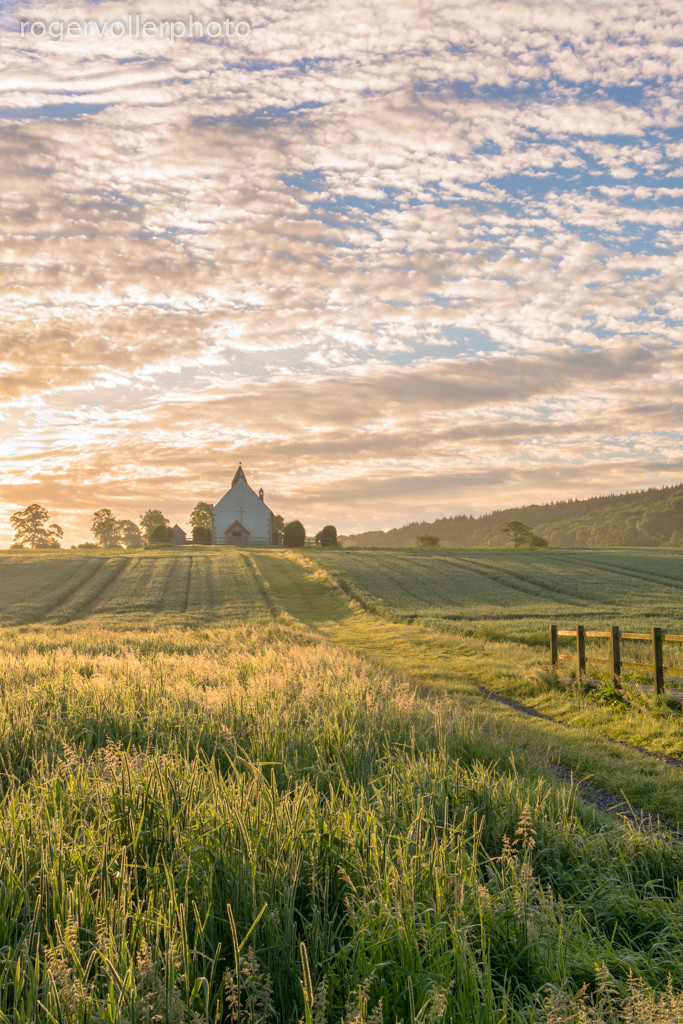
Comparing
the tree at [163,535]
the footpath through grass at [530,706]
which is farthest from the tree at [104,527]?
the footpath through grass at [530,706]

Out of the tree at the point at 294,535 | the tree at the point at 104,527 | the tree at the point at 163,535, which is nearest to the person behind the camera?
the tree at the point at 294,535

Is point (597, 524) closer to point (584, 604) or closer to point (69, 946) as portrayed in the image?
point (584, 604)

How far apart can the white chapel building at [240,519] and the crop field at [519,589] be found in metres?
33.2

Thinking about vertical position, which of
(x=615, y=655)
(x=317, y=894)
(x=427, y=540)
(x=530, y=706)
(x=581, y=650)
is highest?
(x=427, y=540)

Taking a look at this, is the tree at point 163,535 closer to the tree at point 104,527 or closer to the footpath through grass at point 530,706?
the tree at point 104,527

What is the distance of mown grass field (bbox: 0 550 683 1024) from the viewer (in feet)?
10.2

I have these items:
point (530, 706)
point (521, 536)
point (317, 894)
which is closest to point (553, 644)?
point (530, 706)

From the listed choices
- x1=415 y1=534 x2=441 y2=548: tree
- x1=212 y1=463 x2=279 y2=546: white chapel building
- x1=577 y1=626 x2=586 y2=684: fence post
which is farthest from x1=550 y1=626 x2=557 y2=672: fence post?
x1=415 y1=534 x2=441 y2=548: tree

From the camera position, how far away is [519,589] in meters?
46.0

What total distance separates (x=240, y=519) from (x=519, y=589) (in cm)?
6357

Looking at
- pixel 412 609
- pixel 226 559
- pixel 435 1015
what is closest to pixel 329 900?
pixel 435 1015

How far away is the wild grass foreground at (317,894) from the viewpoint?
3.07 metres

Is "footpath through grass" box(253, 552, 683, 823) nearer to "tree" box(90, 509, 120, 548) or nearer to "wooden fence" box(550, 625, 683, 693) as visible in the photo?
"wooden fence" box(550, 625, 683, 693)

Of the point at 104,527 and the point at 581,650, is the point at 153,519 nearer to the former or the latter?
the point at 104,527
